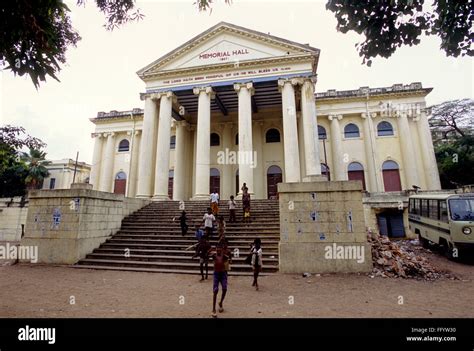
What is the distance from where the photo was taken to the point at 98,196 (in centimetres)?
1135

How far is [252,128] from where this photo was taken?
81.1 feet

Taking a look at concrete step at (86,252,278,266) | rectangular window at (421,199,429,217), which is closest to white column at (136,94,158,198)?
concrete step at (86,252,278,266)

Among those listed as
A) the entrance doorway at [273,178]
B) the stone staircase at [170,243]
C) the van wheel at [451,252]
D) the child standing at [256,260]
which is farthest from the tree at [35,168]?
the van wheel at [451,252]

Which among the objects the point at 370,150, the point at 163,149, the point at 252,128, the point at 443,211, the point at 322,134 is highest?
the point at 252,128

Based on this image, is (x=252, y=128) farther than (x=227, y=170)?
Yes

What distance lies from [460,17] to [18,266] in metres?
14.7

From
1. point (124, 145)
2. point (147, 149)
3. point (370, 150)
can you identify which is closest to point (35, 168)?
point (124, 145)

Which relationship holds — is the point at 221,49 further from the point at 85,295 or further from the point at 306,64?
the point at 85,295

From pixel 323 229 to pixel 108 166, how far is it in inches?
1018

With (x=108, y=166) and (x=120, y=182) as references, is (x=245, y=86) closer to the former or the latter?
(x=120, y=182)

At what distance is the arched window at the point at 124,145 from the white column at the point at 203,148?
13.4m

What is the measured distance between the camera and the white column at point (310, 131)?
57.0 ft

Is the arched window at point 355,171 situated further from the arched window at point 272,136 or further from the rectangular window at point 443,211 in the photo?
the rectangular window at point 443,211
